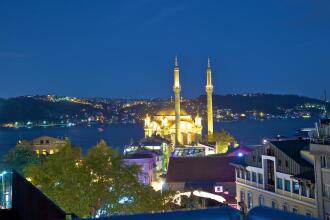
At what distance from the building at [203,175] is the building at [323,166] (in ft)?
45.4

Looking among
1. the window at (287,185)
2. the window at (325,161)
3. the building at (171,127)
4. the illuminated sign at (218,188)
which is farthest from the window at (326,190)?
the building at (171,127)

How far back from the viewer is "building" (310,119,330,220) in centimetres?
2194

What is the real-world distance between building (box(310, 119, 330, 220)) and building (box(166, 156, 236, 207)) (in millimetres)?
13835

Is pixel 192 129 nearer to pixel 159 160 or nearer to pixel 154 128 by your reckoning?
pixel 154 128

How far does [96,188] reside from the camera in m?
23.5

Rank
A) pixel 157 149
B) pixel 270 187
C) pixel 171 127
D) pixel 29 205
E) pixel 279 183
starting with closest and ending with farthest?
pixel 29 205 < pixel 279 183 < pixel 270 187 < pixel 157 149 < pixel 171 127

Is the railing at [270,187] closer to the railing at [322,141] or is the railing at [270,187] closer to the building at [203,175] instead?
the railing at [322,141]

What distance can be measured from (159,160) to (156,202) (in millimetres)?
42954

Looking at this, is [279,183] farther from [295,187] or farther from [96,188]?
[96,188]

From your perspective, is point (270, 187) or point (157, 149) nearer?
point (270, 187)

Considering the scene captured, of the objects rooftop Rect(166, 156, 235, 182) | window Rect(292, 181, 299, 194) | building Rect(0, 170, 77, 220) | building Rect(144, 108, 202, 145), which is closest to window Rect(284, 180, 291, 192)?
window Rect(292, 181, 299, 194)

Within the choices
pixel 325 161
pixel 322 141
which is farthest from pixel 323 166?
pixel 322 141

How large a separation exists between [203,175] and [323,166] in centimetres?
1860

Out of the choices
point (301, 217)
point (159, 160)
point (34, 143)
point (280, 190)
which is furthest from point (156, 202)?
point (34, 143)
